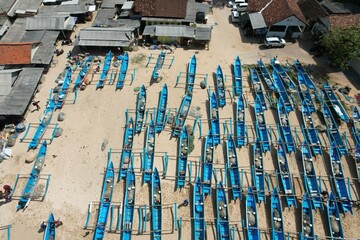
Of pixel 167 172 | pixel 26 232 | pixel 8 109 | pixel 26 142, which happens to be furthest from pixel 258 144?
pixel 8 109

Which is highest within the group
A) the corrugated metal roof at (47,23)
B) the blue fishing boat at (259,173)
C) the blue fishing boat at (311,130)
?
the corrugated metal roof at (47,23)

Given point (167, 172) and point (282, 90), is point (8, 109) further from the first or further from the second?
point (282, 90)

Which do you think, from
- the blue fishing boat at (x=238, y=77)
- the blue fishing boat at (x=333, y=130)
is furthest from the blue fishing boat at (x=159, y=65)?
the blue fishing boat at (x=333, y=130)

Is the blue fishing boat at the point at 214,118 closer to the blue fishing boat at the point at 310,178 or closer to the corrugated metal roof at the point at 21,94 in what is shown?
the blue fishing boat at the point at 310,178

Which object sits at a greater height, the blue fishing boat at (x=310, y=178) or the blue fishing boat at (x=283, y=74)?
the blue fishing boat at (x=283, y=74)

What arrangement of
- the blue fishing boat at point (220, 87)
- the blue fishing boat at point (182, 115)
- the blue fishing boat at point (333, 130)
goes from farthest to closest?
the blue fishing boat at point (220, 87), the blue fishing boat at point (182, 115), the blue fishing boat at point (333, 130)

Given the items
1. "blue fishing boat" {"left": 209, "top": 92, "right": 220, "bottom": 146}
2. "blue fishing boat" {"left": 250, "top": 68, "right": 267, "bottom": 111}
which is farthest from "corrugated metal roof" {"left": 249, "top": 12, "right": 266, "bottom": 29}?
"blue fishing boat" {"left": 209, "top": 92, "right": 220, "bottom": 146}

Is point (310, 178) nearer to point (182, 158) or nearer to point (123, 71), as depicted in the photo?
point (182, 158)

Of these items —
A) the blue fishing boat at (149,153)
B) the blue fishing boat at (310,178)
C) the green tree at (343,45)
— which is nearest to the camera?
the blue fishing boat at (310,178)

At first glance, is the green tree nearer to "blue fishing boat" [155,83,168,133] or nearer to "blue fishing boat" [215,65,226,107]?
"blue fishing boat" [215,65,226,107]
